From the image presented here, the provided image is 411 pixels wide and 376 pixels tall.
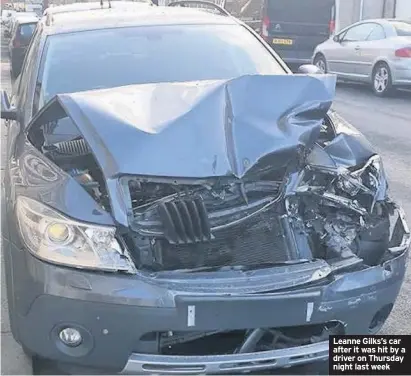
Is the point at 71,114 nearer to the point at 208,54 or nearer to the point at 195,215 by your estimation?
the point at 195,215

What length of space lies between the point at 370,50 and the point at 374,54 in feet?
0.52

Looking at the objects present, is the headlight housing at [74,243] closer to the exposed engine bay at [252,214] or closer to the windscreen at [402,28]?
the exposed engine bay at [252,214]

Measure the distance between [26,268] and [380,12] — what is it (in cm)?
2094

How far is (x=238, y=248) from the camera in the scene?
333 cm

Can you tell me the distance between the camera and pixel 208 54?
479cm

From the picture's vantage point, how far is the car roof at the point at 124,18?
491 cm

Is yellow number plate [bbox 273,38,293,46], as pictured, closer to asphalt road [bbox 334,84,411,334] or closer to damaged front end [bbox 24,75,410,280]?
asphalt road [bbox 334,84,411,334]

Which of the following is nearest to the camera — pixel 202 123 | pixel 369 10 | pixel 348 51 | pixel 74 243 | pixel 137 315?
pixel 137 315

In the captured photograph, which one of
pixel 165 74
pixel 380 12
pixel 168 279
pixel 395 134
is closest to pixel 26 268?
pixel 168 279

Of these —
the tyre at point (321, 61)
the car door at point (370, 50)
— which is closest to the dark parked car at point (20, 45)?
the car door at point (370, 50)

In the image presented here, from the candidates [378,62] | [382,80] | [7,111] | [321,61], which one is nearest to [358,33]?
[378,62]

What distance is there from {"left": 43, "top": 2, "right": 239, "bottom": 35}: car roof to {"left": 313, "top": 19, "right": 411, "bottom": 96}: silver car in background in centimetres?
809

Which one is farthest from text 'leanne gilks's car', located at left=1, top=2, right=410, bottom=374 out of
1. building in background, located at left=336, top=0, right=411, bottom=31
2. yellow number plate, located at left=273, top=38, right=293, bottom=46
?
building in background, located at left=336, top=0, right=411, bottom=31

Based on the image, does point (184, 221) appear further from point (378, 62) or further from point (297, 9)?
point (297, 9)
